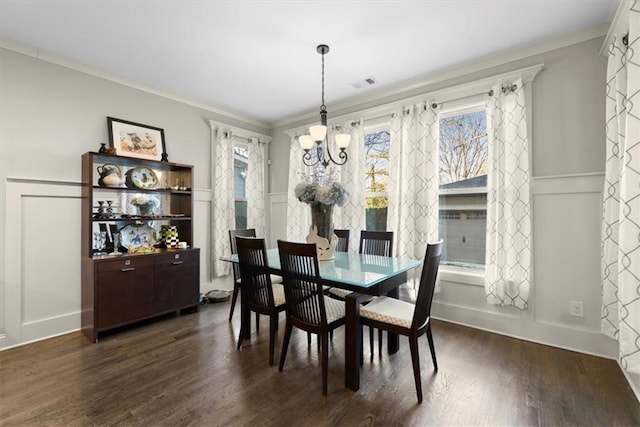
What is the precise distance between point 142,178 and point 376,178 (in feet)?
9.11

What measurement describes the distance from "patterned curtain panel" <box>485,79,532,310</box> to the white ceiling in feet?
1.95

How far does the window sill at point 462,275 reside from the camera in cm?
315

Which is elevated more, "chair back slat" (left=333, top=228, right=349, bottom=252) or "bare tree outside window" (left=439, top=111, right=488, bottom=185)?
"bare tree outside window" (left=439, top=111, right=488, bottom=185)

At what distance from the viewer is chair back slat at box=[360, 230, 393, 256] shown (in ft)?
10.4

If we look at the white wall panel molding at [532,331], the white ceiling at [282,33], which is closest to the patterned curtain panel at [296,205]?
the white ceiling at [282,33]

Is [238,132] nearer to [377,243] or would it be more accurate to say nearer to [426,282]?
[377,243]

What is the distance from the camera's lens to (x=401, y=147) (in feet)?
11.7

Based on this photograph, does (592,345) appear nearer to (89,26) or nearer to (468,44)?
(468,44)

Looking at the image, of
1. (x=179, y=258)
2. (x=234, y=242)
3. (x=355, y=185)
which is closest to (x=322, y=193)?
(x=234, y=242)

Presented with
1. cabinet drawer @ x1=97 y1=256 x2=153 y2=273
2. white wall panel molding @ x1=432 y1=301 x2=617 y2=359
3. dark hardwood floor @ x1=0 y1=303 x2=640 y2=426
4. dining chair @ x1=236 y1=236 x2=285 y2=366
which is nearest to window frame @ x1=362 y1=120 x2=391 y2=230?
white wall panel molding @ x1=432 y1=301 x2=617 y2=359

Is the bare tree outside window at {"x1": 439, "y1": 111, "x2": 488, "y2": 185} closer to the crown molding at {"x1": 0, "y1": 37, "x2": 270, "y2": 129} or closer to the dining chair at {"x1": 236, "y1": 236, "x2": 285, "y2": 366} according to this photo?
the dining chair at {"x1": 236, "y1": 236, "x2": 285, "y2": 366}

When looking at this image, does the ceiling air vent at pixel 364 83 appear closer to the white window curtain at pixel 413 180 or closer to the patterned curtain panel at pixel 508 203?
the white window curtain at pixel 413 180

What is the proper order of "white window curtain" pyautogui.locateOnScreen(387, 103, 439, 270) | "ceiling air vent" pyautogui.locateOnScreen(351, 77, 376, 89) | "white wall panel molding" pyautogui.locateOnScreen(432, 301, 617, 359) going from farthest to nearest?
"ceiling air vent" pyautogui.locateOnScreen(351, 77, 376, 89) → "white window curtain" pyautogui.locateOnScreen(387, 103, 439, 270) → "white wall panel molding" pyautogui.locateOnScreen(432, 301, 617, 359)

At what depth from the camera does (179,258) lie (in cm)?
348
